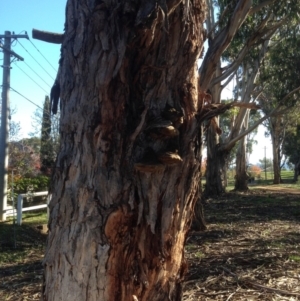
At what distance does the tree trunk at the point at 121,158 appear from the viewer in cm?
263

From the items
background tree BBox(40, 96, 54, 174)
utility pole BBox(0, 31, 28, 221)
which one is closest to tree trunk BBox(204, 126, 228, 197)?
background tree BBox(40, 96, 54, 174)

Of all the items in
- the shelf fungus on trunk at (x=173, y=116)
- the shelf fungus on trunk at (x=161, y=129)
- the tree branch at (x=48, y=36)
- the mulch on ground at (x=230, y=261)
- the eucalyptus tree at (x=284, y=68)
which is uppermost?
the eucalyptus tree at (x=284, y=68)

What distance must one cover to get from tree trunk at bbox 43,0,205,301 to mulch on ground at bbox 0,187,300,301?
2758 millimetres

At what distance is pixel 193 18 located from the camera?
303 cm

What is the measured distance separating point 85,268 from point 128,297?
10.9 inches

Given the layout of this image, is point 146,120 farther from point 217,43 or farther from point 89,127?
point 217,43

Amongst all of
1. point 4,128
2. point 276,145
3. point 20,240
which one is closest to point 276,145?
point 276,145

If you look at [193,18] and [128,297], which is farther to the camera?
[193,18]

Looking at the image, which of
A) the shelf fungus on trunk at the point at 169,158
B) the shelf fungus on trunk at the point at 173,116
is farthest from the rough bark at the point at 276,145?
the shelf fungus on trunk at the point at 169,158

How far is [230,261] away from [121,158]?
493 centimetres

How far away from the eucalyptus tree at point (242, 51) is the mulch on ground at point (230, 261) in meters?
3.29

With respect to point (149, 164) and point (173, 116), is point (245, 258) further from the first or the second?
point (149, 164)

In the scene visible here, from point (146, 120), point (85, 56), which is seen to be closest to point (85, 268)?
point (146, 120)

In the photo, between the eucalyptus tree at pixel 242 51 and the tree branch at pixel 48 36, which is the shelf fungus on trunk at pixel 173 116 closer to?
the tree branch at pixel 48 36
